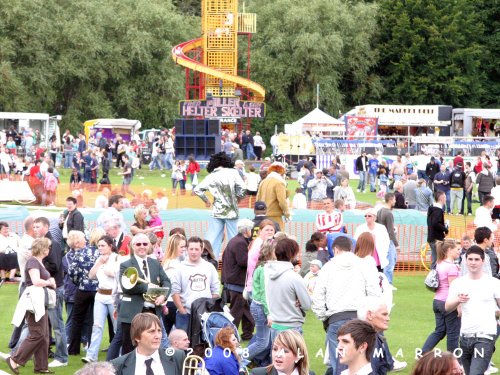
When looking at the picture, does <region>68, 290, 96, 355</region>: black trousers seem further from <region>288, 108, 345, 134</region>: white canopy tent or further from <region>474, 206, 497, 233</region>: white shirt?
<region>288, 108, 345, 134</region>: white canopy tent

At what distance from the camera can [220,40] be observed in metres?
58.0

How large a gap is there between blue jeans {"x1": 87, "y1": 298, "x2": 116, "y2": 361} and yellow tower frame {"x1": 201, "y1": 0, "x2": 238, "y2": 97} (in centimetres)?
4431

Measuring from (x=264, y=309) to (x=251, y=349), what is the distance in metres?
0.51

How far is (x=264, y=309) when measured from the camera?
11.7m

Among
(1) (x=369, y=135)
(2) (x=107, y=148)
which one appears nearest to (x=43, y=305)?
(2) (x=107, y=148)

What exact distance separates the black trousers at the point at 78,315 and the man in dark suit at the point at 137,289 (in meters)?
1.99

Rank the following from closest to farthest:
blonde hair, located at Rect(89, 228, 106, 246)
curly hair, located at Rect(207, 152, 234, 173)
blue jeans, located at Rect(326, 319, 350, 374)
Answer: blue jeans, located at Rect(326, 319, 350, 374) → blonde hair, located at Rect(89, 228, 106, 246) → curly hair, located at Rect(207, 152, 234, 173)

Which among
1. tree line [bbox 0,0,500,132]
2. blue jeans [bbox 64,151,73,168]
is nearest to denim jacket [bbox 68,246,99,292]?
blue jeans [bbox 64,151,73,168]

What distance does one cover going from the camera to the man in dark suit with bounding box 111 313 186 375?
28.0 feet

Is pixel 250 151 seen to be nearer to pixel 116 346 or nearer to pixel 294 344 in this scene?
pixel 116 346

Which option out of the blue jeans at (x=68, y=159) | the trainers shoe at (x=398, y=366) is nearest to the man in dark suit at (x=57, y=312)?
the trainers shoe at (x=398, y=366)

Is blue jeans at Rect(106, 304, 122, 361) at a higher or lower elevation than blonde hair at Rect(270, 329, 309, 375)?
lower

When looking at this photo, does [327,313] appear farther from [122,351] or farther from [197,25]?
[197,25]

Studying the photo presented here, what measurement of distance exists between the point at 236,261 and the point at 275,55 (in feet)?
172
